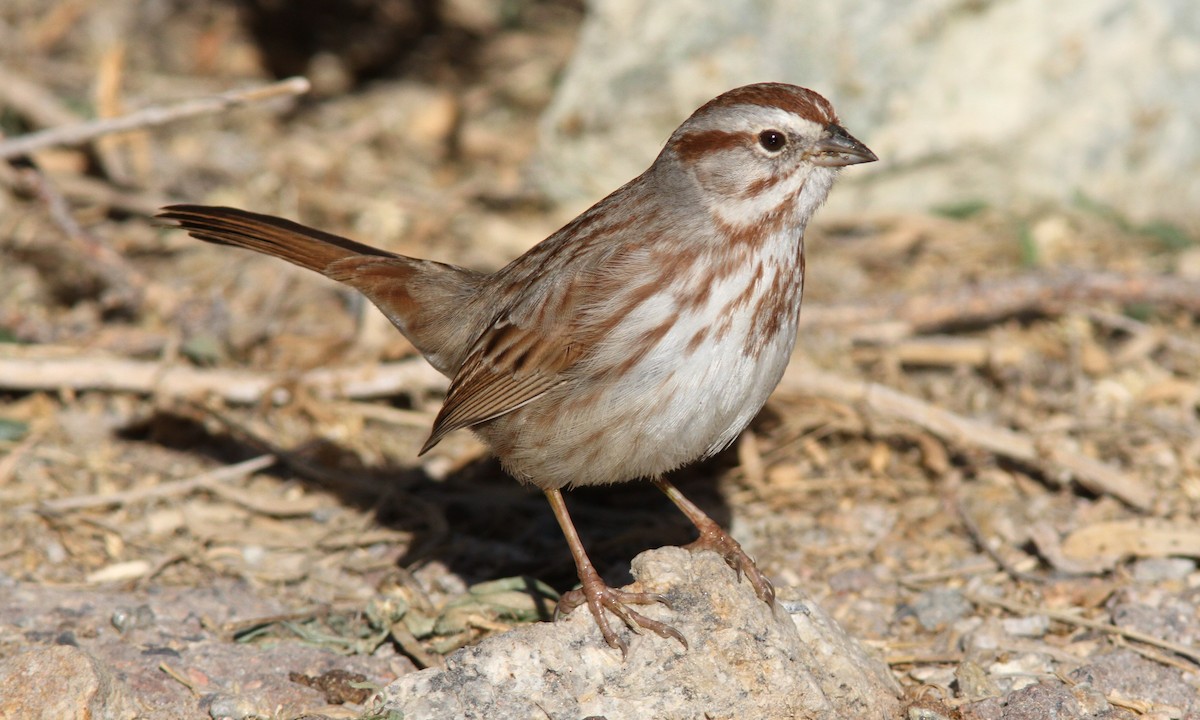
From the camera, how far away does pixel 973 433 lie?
5273 mm

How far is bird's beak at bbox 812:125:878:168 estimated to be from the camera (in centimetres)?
400

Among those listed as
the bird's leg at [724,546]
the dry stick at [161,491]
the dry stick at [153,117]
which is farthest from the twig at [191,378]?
the bird's leg at [724,546]

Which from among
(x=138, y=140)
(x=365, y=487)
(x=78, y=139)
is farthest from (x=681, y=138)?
(x=138, y=140)

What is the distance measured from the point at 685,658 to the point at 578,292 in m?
1.20

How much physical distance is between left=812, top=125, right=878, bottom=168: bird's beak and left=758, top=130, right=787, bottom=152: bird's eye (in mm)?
109

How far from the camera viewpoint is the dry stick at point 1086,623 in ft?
13.4

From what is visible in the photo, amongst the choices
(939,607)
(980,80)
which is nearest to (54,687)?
(939,607)

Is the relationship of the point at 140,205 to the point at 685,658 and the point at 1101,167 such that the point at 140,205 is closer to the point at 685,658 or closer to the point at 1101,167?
the point at 685,658

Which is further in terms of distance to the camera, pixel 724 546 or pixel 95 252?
pixel 95 252

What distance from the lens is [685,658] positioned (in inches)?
144

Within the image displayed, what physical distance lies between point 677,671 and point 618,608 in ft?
0.85

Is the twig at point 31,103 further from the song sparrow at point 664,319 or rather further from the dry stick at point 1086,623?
the dry stick at point 1086,623

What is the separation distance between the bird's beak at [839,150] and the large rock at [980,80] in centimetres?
292

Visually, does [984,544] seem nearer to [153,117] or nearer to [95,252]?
[153,117]
